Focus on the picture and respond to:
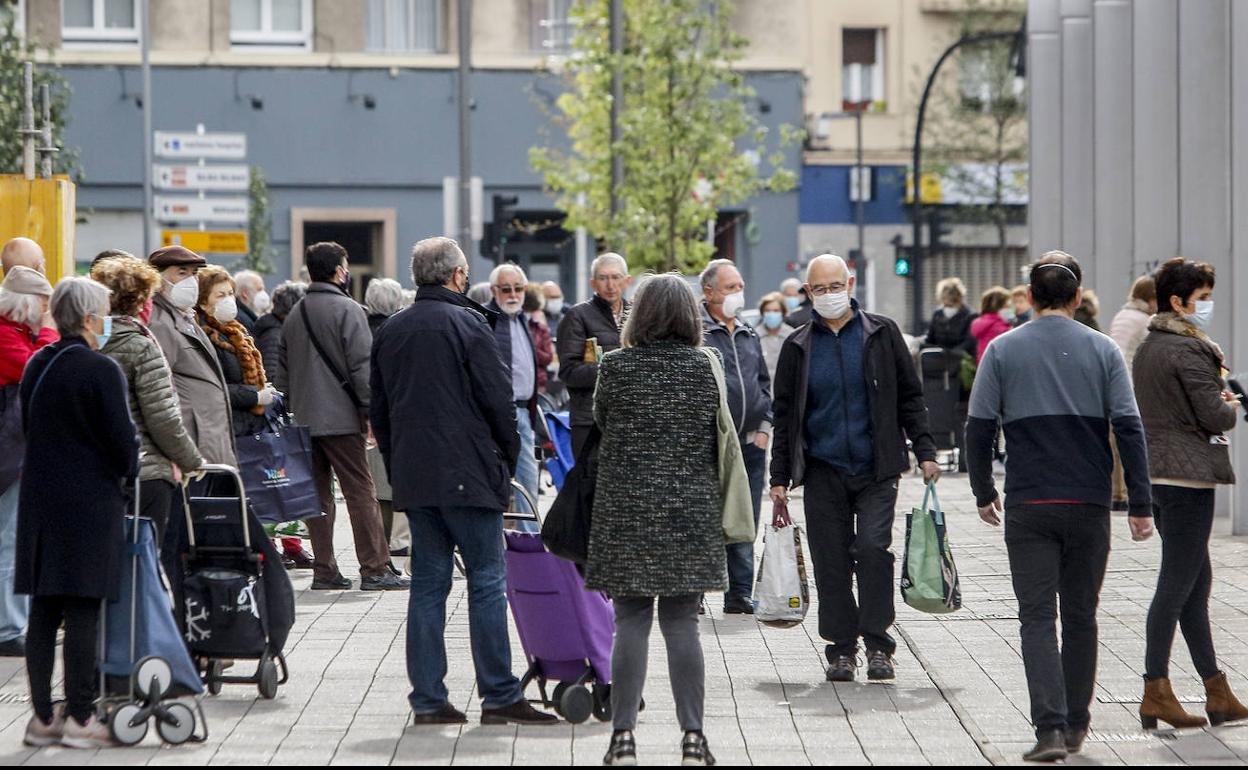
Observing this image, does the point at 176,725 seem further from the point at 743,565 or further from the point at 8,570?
the point at 743,565

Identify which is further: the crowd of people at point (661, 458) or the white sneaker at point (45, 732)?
the white sneaker at point (45, 732)

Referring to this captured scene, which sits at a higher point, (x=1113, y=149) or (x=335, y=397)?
(x=1113, y=149)

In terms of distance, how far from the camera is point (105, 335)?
8.30 m

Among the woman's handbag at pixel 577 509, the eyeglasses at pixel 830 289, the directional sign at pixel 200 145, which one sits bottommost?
the woman's handbag at pixel 577 509

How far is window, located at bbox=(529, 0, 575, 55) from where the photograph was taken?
1494 inches

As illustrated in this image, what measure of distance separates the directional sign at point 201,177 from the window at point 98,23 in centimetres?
1196

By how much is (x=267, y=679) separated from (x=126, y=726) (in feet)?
3.73

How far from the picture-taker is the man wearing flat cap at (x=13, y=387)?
9.32 meters

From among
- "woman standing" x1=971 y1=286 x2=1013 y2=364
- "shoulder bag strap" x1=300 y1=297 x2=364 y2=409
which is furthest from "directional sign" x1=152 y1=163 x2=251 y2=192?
"shoulder bag strap" x1=300 y1=297 x2=364 y2=409

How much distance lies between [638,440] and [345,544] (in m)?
8.55

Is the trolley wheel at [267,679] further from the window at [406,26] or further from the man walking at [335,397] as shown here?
the window at [406,26]

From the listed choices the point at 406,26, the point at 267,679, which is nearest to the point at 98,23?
the point at 406,26

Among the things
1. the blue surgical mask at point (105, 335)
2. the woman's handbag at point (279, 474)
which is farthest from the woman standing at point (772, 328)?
the blue surgical mask at point (105, 335)

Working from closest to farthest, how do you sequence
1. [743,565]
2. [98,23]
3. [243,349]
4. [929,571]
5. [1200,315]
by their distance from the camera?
[1200,315], [929,571], [743,565], [243,349], [98,23]
